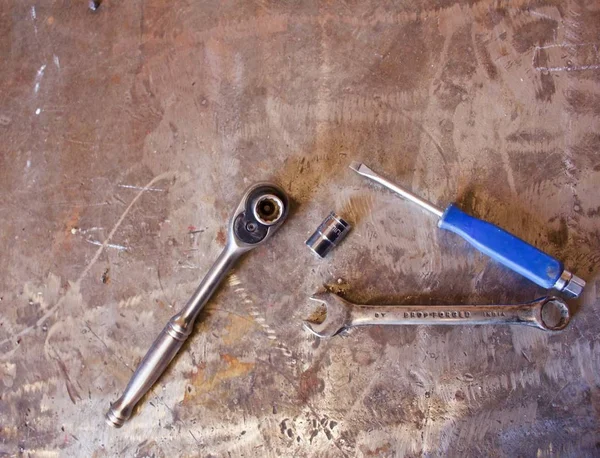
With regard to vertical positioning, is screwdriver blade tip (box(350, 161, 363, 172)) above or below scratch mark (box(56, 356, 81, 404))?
above

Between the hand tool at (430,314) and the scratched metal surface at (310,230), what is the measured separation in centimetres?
6

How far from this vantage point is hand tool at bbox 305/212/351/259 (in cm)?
120

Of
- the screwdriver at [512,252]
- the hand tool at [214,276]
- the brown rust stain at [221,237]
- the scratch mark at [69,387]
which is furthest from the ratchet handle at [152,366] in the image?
the screwdriver at [512,252]

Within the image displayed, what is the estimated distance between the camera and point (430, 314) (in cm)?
117

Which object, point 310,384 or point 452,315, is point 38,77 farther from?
point 452,315

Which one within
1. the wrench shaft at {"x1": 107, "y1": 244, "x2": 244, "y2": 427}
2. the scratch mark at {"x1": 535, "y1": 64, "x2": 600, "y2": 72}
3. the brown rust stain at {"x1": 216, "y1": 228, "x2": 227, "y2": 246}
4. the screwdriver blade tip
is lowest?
the wrench shaft at {"x1": 107, "y1": 244, "x2": 244, "y2": 427}

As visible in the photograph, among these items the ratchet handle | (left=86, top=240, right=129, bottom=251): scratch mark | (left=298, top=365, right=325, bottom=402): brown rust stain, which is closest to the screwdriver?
(left=298, top=365, right=325, bottom=402): brown rust stain

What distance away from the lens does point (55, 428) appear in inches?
49.9

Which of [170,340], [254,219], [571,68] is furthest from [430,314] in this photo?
[571,68]

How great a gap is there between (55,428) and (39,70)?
1.01 metres

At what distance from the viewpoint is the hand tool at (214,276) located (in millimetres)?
1178

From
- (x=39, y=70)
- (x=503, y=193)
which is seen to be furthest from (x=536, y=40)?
(x=39, y=70)

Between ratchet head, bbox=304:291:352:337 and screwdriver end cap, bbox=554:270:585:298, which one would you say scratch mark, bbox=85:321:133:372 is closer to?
ratchet head, bbox=304:291:352:337

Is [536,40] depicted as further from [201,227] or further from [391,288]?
[201,227]
